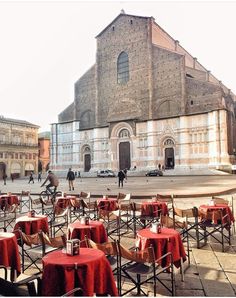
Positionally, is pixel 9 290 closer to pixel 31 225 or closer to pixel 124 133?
pixel 31 225

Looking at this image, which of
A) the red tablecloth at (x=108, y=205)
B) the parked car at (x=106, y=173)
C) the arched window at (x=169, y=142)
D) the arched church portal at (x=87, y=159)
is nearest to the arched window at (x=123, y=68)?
the arched window at (x=169, y=142)

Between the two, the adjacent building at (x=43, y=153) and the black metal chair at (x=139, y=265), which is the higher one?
the adjacent building at (x=43, y=153)

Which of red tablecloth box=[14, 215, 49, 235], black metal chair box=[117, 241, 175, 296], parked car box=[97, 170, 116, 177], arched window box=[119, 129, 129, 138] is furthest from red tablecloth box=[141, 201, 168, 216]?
arched window box=[119, 129, 129, 138]

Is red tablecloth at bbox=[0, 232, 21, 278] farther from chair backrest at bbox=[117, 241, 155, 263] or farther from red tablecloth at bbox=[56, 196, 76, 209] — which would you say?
red tablecloth at bbox=[56, 196, 76, 209]

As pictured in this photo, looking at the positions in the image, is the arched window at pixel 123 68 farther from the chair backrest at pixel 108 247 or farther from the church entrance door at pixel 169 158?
the chair backrest at pixel 108 247

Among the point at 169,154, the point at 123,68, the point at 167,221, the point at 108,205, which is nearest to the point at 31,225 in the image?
the point at 167,221

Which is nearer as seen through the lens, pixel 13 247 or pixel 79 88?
pixel 13 247

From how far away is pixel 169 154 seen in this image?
3834 cm

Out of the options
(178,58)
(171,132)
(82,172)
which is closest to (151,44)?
(178,58)

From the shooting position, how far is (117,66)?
43031mm

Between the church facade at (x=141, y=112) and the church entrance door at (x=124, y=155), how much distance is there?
136 millimetres

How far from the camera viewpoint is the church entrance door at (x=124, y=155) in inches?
1630

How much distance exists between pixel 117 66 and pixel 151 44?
5776 mm

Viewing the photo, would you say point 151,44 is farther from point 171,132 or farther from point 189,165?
point 189,165
